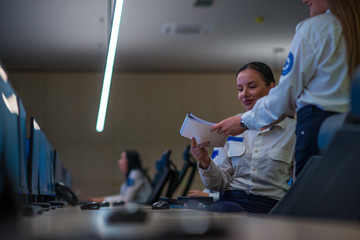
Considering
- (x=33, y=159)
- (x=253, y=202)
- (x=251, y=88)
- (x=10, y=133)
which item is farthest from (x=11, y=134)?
(x=251, y=88)

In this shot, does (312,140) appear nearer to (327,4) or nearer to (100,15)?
(327,4)

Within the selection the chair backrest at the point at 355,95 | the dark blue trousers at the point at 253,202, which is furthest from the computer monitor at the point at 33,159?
the chair backrest at the point at 355,95

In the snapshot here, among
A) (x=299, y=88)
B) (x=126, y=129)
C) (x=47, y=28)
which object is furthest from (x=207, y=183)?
(x=126, y=129)

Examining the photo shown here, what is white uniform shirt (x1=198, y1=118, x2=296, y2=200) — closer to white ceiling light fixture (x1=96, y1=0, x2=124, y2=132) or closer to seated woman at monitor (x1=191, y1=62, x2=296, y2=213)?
seated woman at monitor (x1=191, y1=62, x2=296, y2=213)

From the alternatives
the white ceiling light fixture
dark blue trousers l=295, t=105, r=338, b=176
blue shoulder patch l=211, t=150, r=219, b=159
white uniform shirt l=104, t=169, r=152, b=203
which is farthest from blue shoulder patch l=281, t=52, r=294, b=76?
white uniform shirt l=104, t=169, r=152, b=203

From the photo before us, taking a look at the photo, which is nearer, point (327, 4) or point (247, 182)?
point (327, 4)

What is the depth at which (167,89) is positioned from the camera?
873cm

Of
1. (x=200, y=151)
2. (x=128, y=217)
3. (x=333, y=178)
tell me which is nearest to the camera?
(x=128, y=217)

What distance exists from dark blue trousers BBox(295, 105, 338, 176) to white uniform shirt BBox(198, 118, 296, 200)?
72 cm

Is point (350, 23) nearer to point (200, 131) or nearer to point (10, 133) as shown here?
point (200, 131)

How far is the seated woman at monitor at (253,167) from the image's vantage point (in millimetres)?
2141

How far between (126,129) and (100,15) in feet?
10.1

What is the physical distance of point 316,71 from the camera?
148cm

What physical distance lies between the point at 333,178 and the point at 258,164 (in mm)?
1069
